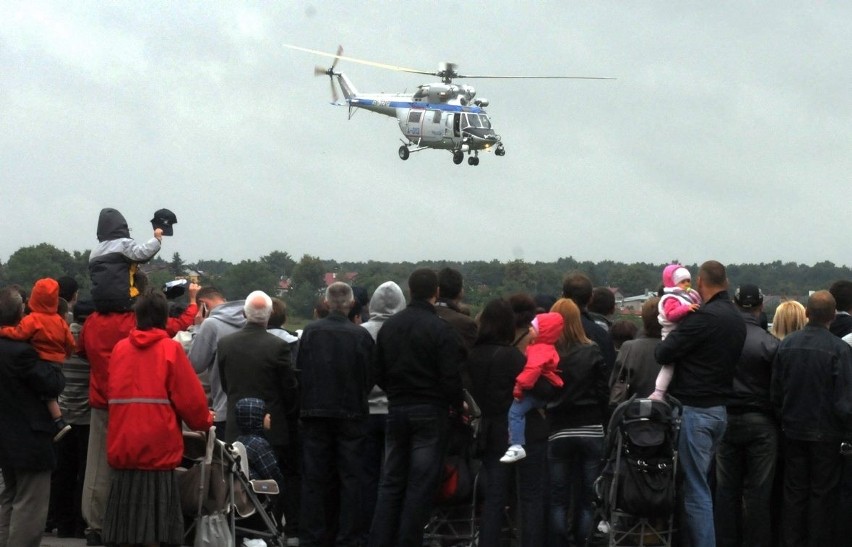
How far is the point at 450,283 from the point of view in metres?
9.95

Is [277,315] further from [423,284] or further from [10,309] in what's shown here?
[10,309]

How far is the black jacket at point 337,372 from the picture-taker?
9562 millimetres

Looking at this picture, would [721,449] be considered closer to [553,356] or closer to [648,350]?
[648,350]

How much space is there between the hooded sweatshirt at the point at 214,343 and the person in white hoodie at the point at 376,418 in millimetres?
1182

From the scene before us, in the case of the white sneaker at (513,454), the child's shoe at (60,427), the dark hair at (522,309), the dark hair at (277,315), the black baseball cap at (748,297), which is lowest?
the white sneaker at (513,454)

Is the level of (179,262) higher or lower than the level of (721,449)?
higher

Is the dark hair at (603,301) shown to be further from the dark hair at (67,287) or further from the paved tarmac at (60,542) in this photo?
the paved tarmac at (60,542)

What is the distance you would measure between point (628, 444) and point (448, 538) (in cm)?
157

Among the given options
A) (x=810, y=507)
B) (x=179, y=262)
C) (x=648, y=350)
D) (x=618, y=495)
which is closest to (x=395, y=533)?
(x=618, y=495)

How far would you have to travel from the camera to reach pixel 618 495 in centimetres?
922

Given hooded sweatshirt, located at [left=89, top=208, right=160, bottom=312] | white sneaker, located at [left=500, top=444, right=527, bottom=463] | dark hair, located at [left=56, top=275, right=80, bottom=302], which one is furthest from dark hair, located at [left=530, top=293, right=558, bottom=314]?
dark hair, located at [left=56, top=275, right=80, bottom=302]

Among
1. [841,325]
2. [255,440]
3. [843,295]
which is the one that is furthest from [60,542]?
[843,295]

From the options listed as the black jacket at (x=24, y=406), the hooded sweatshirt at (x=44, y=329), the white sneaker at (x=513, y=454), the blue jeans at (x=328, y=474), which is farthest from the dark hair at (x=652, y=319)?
the black jacket at (x=24, y=406)

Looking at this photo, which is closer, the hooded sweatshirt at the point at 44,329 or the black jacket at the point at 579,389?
the hooded sweatshirt at the point at 44,329
